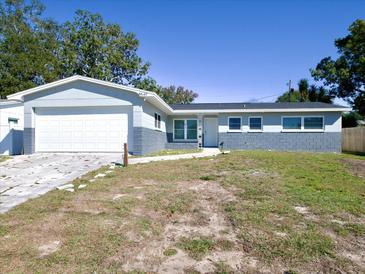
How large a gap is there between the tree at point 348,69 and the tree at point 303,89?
539 cm

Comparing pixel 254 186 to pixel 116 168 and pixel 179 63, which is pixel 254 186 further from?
pixel 179 63

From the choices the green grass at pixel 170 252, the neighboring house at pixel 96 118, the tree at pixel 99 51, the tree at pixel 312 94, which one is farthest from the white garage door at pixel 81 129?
the tree at pixel 312 94

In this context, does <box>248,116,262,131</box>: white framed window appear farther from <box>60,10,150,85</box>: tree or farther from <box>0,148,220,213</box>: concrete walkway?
<box>60,10,150,85</box>: tree

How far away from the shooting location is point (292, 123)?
1723 centimetres

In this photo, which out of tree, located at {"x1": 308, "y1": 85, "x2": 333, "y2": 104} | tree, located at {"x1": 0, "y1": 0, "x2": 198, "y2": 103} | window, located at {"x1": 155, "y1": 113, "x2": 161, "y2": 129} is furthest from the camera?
tree, located at {"x1": 308, "y1": 85, "x2": 333, "y2": 104}

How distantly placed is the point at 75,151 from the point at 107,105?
296 centimetres

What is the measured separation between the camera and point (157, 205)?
5.03m

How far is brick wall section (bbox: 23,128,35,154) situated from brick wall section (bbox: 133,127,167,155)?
5.39 metres

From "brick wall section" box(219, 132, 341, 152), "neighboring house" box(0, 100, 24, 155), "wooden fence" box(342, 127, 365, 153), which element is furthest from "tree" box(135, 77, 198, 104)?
"neighboring house" box(0, 100, 24, 155)

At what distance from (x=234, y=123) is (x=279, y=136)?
318 cm

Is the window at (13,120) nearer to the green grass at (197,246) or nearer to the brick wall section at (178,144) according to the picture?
the brick wall section at (178,144)

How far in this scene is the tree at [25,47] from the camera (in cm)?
2489

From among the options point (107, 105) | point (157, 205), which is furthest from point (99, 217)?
point (107, 105)

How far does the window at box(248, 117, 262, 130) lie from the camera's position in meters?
17.5
